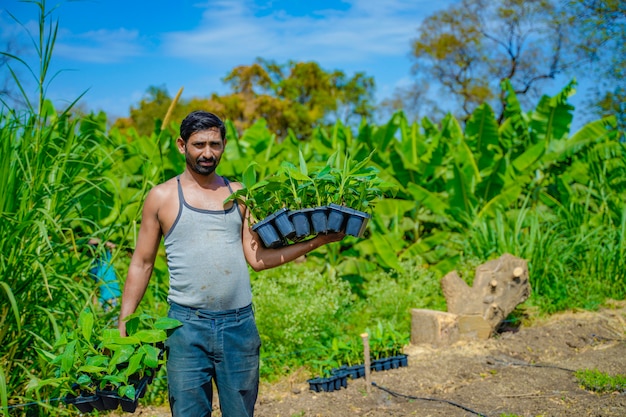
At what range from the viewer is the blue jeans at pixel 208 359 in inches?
101

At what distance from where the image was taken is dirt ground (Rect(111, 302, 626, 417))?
411 centimetres

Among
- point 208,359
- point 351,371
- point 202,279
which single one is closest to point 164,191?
point 202,279

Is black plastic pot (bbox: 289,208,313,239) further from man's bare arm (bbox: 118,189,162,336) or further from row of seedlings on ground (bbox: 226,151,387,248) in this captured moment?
man's bare arm (bbox: 118,189,162,336)

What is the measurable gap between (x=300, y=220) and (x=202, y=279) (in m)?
0.48

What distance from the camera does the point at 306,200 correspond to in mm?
2824

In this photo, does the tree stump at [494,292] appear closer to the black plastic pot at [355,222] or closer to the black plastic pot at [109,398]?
the black plastic pot at [355,222]

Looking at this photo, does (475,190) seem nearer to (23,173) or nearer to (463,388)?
(463,388)

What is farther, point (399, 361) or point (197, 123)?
point (399, 361)

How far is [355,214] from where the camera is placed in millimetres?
2695

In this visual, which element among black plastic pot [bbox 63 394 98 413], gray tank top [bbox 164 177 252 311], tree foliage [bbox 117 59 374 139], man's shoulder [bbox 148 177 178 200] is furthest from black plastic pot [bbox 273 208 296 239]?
tree foliage [bbox 117 59 374 139]

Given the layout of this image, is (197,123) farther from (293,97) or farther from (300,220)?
(293,97)

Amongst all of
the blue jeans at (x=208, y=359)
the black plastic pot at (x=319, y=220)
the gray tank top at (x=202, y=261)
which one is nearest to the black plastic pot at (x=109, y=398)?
the blue jeans at (x=208, y=359)

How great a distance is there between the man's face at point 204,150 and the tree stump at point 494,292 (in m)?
3.99

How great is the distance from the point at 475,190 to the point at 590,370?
130 inches
